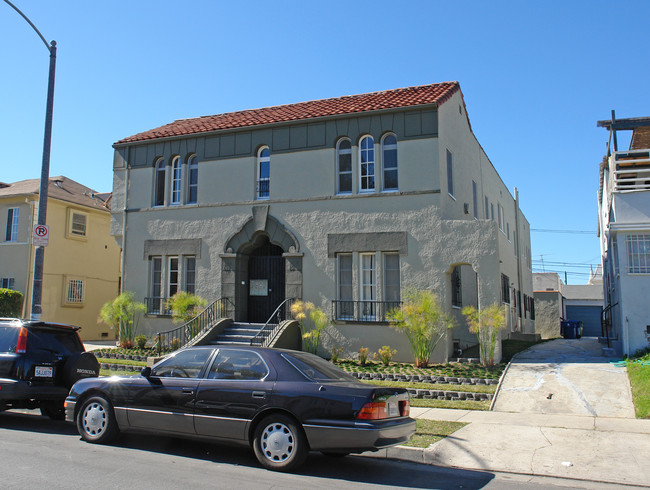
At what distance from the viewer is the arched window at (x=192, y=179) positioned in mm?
19266

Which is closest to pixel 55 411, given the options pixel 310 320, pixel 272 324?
pixel 272 324

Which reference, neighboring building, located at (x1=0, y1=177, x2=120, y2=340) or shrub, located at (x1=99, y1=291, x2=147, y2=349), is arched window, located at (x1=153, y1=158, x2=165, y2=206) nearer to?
shrub, located at (x1=99, y1=291, x2=147, y2=349)

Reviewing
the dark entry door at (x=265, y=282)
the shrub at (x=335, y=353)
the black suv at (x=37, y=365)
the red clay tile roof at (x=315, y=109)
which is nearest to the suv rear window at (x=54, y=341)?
the black suv at (x=37, y=365)

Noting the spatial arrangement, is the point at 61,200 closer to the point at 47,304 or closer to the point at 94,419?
the point at 47,304

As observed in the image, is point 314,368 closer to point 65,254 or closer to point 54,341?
point 54,341

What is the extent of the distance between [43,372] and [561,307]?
30.6 metres

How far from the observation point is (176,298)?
17594 millimetres

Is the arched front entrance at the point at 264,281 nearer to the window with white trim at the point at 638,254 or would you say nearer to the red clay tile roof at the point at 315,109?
the red clay tile roof at the point at 315,109

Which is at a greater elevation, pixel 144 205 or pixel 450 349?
pixel 144 205

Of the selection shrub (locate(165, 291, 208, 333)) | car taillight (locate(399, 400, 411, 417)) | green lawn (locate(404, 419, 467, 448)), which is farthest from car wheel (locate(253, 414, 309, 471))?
shrub (locate(165, 291, 208, 333))

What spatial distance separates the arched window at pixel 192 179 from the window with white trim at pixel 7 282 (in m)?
9.80

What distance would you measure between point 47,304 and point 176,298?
900cm

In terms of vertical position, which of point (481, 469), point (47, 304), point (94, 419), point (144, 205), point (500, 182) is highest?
point (500, 182)

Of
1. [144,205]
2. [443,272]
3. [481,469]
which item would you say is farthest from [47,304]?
[481,469]
